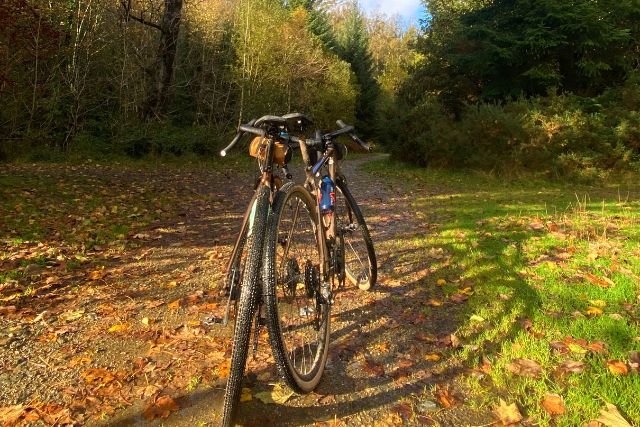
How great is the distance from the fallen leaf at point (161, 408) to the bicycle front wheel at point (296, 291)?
0.71 m

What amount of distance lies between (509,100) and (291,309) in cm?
1497

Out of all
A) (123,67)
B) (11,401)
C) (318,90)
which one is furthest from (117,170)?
(318,90)

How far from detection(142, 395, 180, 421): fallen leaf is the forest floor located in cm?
2

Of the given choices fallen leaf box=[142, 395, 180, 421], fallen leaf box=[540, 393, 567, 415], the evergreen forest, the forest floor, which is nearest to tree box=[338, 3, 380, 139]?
the evergreen forest

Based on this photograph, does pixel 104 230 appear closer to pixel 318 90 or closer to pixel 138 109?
pixel 138 109

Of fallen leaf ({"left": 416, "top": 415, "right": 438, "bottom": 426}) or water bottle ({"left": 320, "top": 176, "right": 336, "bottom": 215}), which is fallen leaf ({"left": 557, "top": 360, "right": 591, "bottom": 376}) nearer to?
fallen leaf ({"left": 416, "top": 415, "right": 438, "bottom": 426})

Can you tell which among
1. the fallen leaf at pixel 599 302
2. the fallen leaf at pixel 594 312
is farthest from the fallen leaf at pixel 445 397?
the fallen leaf at pixel 599 302

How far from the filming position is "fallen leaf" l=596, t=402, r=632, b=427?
6.86 feet

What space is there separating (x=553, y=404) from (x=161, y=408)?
2163 millimetres

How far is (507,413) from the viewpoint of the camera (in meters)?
2.25

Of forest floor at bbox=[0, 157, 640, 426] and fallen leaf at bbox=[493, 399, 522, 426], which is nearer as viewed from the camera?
fallen leaf at bbox=[493, 399, 522, 426]

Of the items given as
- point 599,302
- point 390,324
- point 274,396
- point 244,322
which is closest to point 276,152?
point 244,322

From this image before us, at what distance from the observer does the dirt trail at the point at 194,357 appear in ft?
7.54

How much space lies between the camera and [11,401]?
92.4 inches
